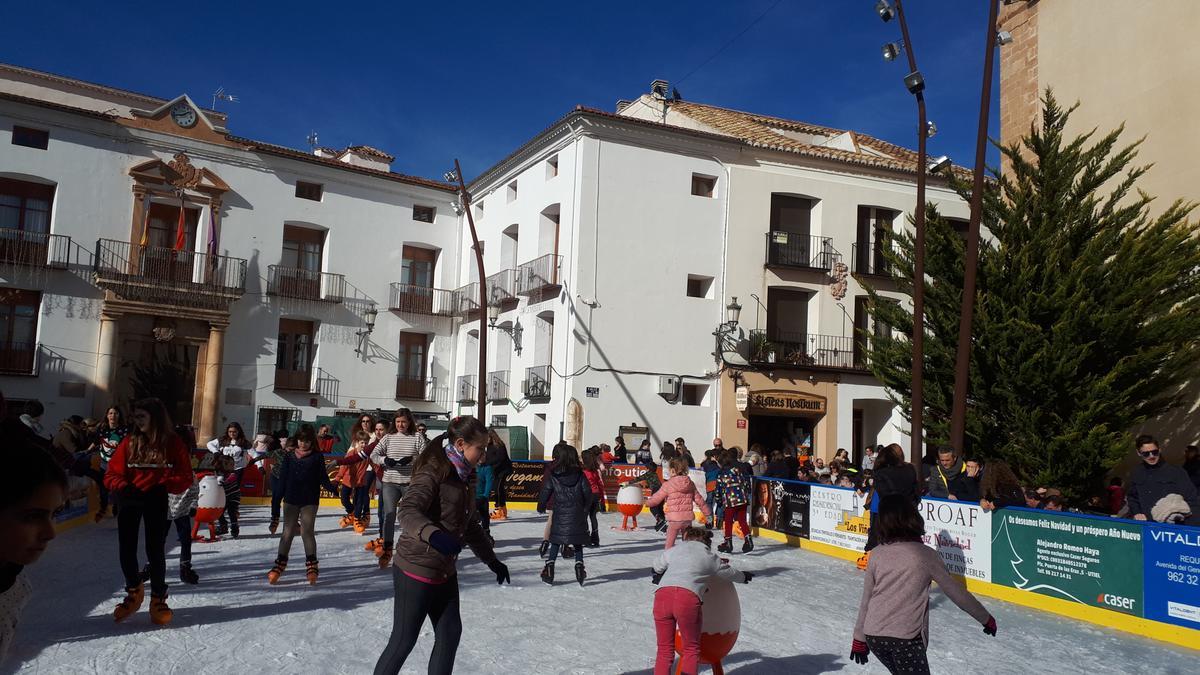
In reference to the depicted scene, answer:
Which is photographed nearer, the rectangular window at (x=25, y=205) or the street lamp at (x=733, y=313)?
the rectangular window at (x=25, y=205)

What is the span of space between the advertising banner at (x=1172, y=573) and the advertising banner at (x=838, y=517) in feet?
16.1

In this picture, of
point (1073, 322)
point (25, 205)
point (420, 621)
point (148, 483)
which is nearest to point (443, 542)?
point (420, 621)

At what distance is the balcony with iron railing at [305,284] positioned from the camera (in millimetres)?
28516

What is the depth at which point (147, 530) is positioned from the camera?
7.62m

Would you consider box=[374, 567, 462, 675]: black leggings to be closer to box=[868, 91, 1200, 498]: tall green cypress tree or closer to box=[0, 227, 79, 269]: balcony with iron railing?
box=[868, 91, 1200, 498]: tall green cypress tree

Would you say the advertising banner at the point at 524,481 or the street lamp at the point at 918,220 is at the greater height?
the street lamp at the point at 918,220

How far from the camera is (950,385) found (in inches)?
713

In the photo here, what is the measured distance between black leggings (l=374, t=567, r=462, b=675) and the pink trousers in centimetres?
163

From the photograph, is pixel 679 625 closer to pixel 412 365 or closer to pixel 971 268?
pixel 971 268

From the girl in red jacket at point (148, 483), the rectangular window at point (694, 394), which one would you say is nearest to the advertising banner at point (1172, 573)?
the girl in red jacket at point (148, 483)

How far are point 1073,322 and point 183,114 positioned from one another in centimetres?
2409

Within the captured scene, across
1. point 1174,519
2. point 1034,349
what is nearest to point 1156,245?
point 1034,349

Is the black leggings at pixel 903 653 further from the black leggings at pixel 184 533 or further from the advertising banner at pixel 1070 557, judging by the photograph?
the black leggings at pixel 184 533

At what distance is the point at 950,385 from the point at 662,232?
10.6 m
